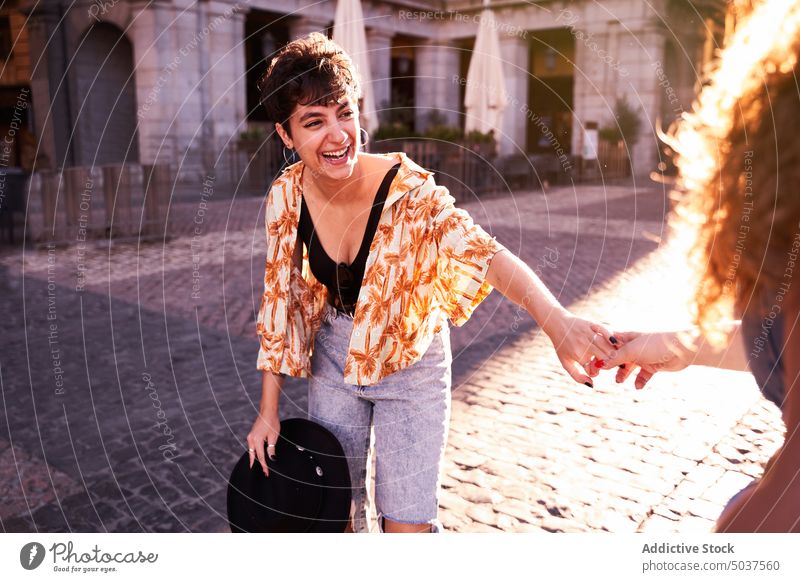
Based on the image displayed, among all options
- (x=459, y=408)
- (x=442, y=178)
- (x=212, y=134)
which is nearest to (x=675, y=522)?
(x=459, y=408)

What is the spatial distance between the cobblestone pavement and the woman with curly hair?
24 cm

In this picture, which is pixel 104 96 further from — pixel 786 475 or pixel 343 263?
pixel 786 475

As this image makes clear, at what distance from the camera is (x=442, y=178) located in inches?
653

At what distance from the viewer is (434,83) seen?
87.4 ft

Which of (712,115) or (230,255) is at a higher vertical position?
(712,115)

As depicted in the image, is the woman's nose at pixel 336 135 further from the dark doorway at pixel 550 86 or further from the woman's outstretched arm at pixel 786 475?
the dark doorway at pixel 550 86

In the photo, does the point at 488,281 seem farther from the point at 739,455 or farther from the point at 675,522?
the point at 739,455

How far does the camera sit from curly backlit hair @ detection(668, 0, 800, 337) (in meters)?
1.36

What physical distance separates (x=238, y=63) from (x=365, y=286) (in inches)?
734

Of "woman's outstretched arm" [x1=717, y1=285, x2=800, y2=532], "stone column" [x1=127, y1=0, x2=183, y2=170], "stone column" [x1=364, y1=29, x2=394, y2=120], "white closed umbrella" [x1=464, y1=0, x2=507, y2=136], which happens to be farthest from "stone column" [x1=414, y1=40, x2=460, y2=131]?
"woman's outstretched arm" [x1=717, y1=285, x2=800, y2=532]

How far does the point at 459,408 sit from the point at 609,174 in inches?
806

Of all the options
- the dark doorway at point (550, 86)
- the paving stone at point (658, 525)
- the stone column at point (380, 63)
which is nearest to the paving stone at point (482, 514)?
the paving stone at point (658, 525)

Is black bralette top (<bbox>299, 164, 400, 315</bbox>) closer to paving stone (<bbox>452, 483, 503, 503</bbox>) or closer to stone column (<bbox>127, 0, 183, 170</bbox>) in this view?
paving stone (<bbox>452, 483, 503, 503</bbox>)

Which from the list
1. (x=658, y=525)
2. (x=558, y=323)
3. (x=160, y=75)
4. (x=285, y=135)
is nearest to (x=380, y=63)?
(x=160, y=75)
